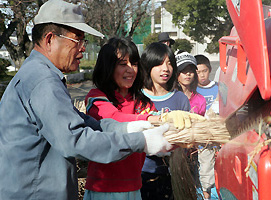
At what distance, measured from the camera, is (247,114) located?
177 centimetres

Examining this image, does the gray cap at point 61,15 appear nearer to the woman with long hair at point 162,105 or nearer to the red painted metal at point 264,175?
the woman with long hair at point 162,105

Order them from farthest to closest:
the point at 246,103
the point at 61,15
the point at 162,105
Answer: the point at 162,105 → the point at 61,15 → the point at 246,103

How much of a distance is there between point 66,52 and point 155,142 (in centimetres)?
65

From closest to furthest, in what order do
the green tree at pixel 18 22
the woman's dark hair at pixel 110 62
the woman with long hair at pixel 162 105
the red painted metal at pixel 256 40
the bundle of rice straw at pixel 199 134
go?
the red painted metal at pixel 256 40 → the bundle of rice straw at pixel 199 134 → the woman's dark hair at pixel 110 62 → the woman with long hair at pixel 162 105 → the green tree at pixel 18 22

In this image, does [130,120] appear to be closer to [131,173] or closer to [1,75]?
[131,173]

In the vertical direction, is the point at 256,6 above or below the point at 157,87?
above

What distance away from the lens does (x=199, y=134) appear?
6.25 feet

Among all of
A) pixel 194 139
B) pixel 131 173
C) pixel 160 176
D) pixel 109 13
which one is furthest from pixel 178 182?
pixel 109 13

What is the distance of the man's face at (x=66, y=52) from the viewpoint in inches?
75.3

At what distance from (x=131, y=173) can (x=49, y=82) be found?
0.92m

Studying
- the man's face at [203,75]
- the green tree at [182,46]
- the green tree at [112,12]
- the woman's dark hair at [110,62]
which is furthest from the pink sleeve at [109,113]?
the green tree at [182,46]

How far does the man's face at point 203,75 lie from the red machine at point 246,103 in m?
2.28

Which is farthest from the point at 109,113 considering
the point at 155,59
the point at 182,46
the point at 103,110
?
the point at 182,46

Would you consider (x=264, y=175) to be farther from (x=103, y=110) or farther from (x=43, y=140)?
(x=103, y=110)
